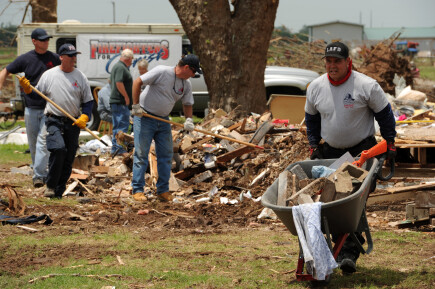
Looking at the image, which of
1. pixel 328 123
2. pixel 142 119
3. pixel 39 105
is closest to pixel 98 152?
pixel 39 105

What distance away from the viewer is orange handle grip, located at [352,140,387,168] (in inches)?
223

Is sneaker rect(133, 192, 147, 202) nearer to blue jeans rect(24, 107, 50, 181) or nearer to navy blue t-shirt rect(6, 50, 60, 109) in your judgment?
blue jeans rect(24, 107, 50, 181)

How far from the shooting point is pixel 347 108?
591cm

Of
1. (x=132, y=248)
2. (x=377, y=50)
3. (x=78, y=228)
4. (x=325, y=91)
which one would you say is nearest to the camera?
(x=325, y=91)

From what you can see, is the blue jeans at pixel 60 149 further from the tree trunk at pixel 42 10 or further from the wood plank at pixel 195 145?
the tree trunk at pixel 42 10

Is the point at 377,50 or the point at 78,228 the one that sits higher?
the point at 377,50

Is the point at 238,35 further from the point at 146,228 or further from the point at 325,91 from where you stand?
the point at 325,91

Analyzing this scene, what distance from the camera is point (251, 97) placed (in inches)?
564

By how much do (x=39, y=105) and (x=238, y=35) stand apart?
537cm

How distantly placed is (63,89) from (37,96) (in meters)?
0.80

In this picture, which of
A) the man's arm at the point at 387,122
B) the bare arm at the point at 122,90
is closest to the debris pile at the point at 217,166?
the bare arm at the point at 122,90

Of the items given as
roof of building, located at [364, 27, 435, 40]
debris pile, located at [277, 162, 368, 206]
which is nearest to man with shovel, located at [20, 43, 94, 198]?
debris pile, located at [277, 162, 368, 206]

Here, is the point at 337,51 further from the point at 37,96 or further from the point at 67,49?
the point at 37,96

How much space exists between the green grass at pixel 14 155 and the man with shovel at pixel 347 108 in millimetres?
8794
